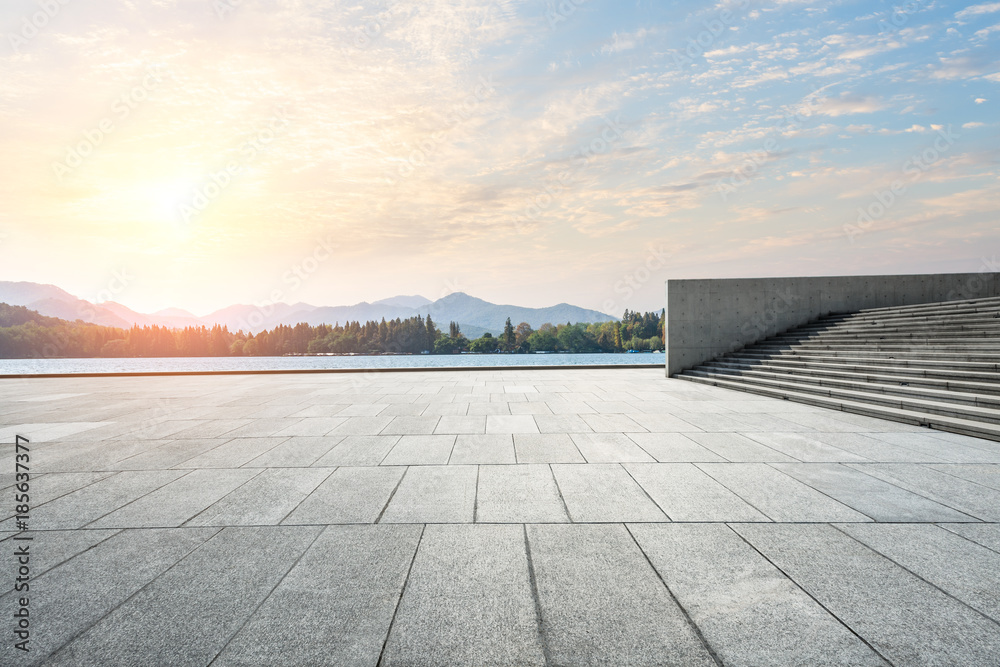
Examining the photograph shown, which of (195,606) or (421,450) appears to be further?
(421,450)

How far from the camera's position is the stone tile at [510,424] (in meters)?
9.63

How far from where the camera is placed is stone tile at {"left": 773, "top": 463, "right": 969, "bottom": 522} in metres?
5.10

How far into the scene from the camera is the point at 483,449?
811 cm

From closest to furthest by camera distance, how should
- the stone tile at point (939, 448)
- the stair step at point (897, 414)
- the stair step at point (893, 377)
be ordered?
the stone tile at point (939, 448) < the stair step at point (897, 414) < the stair step at point (893, 377)

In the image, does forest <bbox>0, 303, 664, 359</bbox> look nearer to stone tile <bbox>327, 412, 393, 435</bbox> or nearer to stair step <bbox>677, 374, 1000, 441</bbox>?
stair step <bbox>677, 374, 1000, 441</bbox>

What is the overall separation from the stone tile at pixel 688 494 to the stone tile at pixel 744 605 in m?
0.54

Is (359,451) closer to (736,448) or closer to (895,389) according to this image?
(736,448)

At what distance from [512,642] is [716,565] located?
2098mm

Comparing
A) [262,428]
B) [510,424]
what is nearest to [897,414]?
[510,424]

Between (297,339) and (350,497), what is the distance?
120768 mm

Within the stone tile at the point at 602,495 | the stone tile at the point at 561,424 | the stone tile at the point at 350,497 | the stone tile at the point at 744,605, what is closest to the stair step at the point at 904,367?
the stone tile at the point at 561,424

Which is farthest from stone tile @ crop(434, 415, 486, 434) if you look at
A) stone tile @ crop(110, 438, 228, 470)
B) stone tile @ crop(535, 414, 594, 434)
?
stone tile @ crop(110, 438, 228, 470)

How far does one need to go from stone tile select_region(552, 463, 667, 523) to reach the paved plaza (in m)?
0.05

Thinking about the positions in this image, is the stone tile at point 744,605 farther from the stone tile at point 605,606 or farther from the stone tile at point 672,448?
the stone tile at point 672,448
